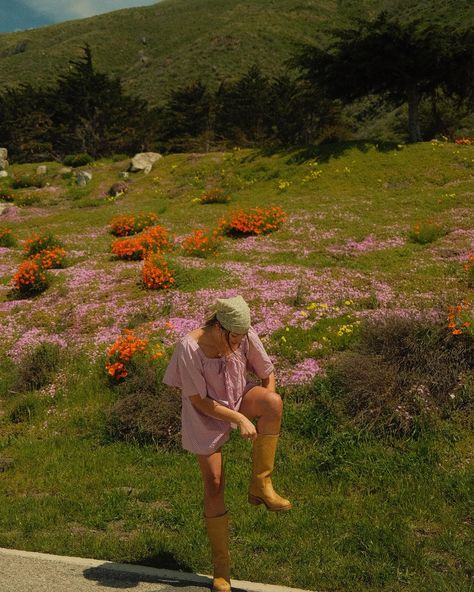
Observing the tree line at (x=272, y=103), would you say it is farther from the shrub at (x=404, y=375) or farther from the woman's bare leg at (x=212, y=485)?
the woman's bare leg at (x=212, y=485)

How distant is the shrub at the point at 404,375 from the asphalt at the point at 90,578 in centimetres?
298

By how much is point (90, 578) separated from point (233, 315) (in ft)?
9.16

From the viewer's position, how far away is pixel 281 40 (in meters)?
103

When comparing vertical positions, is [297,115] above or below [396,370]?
above

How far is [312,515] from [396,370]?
2.69m

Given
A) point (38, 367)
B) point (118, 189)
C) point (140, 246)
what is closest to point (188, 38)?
point (118, 189)

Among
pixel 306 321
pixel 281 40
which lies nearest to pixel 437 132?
pixel 306 321

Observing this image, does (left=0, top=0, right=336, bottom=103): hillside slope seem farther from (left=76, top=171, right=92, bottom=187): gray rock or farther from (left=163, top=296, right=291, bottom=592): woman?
(left=163, top=296, right=291, bottom=592): woman

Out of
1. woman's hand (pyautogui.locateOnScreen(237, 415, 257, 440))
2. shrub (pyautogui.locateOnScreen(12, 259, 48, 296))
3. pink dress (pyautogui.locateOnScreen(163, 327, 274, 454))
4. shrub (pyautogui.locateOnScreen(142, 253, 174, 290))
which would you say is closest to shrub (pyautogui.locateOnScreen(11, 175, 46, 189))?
shrub (pyautogui.locateOnScreen(12, 259, 48, 296))

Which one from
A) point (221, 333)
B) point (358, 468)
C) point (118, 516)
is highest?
point (221, 333)

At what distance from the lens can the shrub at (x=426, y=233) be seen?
13.7 metres

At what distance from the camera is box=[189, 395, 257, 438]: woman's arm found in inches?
139

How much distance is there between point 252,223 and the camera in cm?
1620

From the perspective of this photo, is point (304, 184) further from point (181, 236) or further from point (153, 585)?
point (153, 585)
